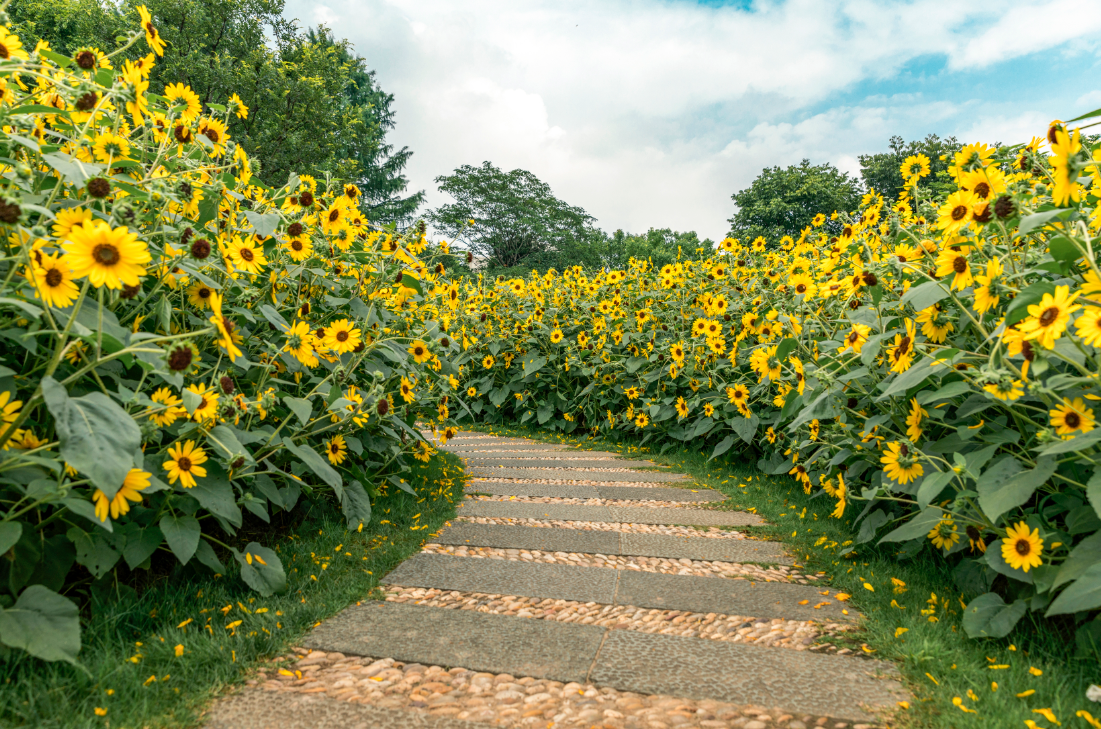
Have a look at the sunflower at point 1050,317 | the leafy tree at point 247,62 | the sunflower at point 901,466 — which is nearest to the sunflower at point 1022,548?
the sunflower at point 901,466

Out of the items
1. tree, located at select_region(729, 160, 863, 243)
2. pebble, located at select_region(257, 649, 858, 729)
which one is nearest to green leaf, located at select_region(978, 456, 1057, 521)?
pebble, located at select_region(257, 649, 858, 729)

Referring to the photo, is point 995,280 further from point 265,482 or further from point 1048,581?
point 265,482

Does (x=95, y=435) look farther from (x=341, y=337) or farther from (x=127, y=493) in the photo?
(x=341, y=337)

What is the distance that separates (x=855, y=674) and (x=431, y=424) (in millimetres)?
2736

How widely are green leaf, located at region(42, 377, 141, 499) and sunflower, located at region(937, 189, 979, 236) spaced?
7.25 ft

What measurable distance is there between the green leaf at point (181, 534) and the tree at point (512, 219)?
29131 millimetres

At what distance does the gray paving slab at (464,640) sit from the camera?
1.54 m

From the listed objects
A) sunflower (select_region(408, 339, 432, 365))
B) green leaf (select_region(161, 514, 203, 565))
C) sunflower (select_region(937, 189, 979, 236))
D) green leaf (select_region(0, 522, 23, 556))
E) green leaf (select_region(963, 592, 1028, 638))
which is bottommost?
green leaf (select_region(963, 592, 1028, 638))

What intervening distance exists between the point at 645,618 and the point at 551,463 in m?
2.75

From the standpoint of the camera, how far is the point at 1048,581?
1487 mm

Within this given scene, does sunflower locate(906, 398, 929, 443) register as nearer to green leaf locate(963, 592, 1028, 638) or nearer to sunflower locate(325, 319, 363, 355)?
green leaf locate(963, 592, 1028, 638)

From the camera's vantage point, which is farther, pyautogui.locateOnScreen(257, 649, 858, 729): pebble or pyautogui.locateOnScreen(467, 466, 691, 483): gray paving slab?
pyautogui.locateOnScreen(467, 466, 691, 483): gray paving slab

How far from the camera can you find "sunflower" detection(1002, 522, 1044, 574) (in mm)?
1528

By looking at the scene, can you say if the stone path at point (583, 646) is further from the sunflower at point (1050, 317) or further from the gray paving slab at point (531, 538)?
the sunflower at point (1050, 317)
